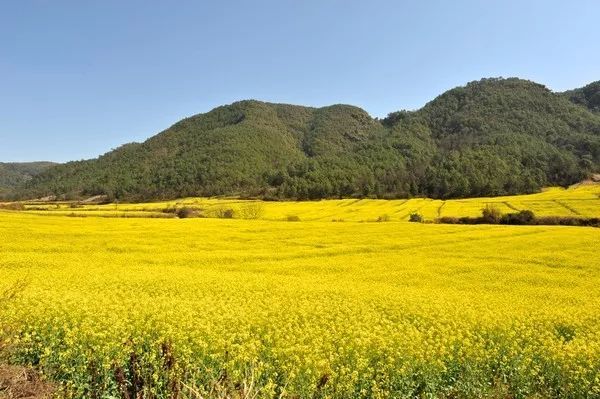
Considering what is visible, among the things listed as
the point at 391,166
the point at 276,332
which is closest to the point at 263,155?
the point at 391,166

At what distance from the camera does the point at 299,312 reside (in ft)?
49.9

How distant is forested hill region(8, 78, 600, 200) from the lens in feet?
378

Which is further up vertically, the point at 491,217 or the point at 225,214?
the point at 225,214

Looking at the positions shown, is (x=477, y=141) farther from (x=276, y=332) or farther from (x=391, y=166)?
(x=276, y=332)

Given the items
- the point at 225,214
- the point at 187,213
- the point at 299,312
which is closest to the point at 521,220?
the point at 225,214

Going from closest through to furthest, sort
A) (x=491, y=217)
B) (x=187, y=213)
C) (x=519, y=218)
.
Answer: (x=519, y=218) < (x=491, y=217) < (x=187, y=213)

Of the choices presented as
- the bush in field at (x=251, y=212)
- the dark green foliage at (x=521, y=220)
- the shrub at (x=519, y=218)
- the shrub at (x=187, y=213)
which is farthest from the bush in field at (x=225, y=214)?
the shrub at (x=519, y=218)

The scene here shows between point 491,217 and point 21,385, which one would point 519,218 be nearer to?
point 491,217

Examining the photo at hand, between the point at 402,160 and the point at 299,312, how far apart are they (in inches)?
5628

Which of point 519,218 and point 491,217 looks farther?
point 491,217

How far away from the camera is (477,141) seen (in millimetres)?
151625

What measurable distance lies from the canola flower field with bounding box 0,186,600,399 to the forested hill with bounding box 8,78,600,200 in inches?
3038

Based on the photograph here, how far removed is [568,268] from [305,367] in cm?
2246

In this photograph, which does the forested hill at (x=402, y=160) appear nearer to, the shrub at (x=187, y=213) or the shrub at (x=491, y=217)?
the shrub at (x=187, y=213)
